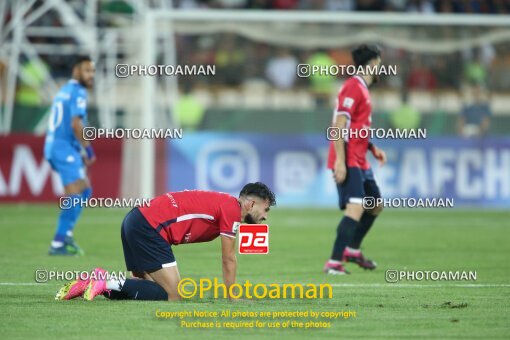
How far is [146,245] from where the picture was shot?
30.2ft

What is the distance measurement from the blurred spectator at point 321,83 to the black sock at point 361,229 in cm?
1118

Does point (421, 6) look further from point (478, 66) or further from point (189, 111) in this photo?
point (189, 111)

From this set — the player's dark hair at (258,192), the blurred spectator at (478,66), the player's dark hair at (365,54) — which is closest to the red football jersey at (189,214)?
the player's dark hair at (258,192)

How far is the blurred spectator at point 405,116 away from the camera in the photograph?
23.0 meters

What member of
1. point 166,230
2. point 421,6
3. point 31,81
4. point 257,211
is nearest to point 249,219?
point 257,211

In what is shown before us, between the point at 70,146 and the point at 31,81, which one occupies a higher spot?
the point at 31,81

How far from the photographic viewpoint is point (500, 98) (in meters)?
23.9

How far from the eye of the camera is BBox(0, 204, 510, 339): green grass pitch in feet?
26.0

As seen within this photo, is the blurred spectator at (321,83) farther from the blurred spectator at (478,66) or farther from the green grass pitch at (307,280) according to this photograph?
the green grass pitch at (307,280)

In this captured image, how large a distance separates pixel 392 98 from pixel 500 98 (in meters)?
2.50

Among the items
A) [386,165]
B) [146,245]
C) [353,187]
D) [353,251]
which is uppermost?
[386,165]

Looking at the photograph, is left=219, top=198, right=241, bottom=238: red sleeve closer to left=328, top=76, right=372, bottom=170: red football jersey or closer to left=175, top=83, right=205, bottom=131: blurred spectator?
left=328, top=76, right=372, bottom=170: red football jersey

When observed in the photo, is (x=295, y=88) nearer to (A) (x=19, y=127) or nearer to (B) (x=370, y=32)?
(B) (x=370, y=32)

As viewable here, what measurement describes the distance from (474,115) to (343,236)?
11.9 m
